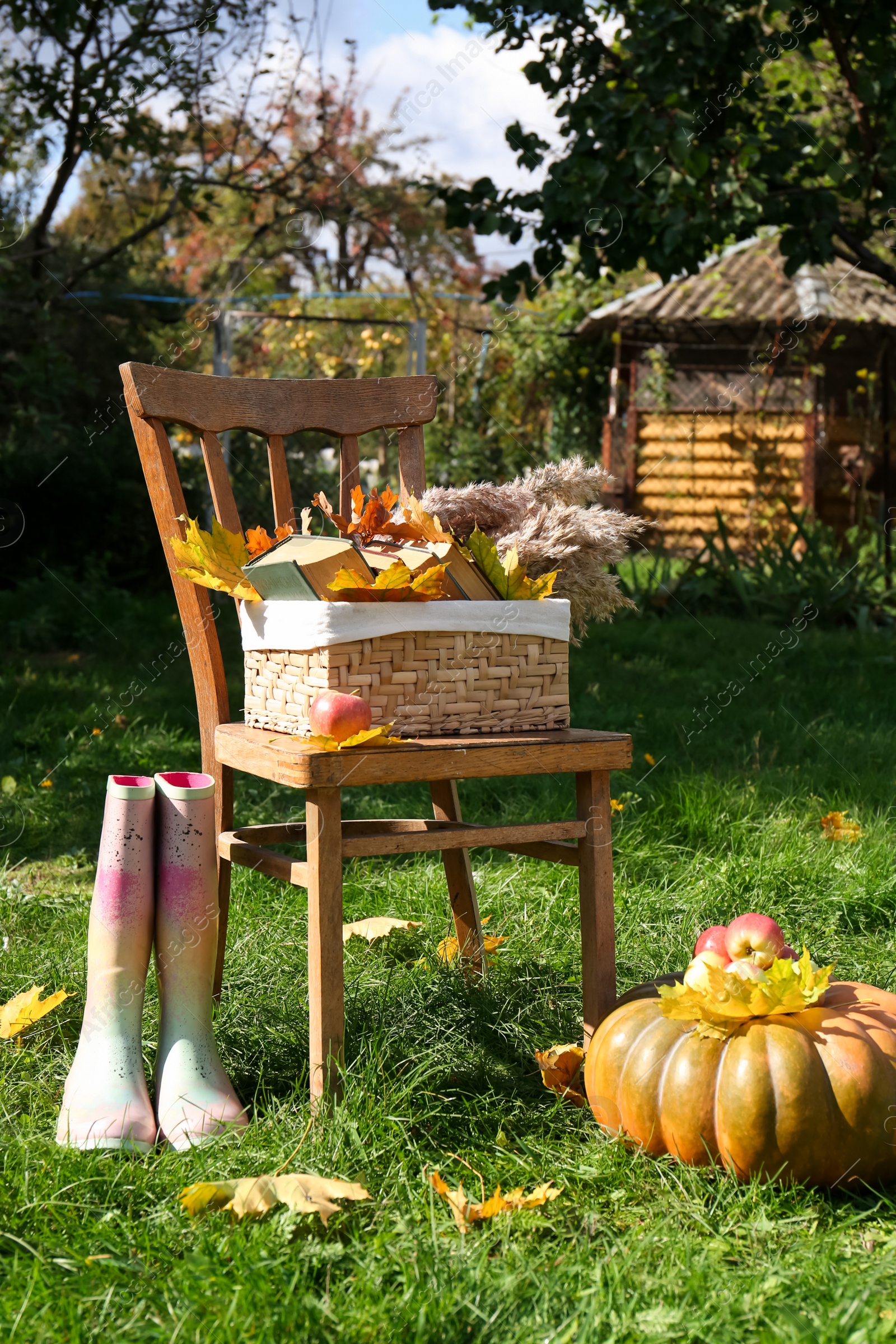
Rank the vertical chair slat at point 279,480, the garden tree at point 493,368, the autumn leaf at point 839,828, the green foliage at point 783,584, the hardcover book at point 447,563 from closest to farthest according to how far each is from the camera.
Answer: the hardcover book at point 447,563, the vertical chair slat at point 279,480, the autumn leaf at point 839,828, the green foliage at point 783,584, the garden tree at point 493,368

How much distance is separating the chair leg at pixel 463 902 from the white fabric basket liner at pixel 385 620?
0.59 meters

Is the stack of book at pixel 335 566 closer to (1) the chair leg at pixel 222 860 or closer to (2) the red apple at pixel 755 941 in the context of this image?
(1) the chair leg at pixel 222 860

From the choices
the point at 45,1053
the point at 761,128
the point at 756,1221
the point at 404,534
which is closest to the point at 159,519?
the point at 404,534

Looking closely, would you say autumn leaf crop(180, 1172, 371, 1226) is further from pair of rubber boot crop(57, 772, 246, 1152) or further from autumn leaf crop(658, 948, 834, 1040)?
autumn leaf crop(658, 948, 834, 1040)

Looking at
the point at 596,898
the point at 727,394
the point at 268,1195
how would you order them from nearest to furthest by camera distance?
1. the point at 268,1195
2. the point at 596,898
3. the point at 727,394

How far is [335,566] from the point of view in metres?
1.76

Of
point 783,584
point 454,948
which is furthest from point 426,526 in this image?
point 783,584

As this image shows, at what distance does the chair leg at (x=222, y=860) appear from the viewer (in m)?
2.09

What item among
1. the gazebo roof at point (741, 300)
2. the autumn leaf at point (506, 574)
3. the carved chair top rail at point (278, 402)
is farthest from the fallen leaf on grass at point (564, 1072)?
the gazebo roof at point (741, 300)

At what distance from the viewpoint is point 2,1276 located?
4.52 feet

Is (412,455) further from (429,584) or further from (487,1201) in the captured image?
(487,1201)

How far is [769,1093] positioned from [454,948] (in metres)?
0.93

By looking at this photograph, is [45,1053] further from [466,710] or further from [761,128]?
[761,128]

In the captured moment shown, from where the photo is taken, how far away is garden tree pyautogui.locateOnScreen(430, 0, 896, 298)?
14.7 ft
